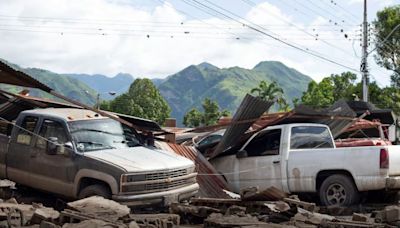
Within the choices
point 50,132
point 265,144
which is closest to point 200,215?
point 50,132

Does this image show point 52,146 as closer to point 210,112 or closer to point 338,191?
point 338,191

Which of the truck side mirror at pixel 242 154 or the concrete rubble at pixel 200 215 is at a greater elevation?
the truck side mirror at pixel 242 154

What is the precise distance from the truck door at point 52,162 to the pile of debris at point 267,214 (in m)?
1.96

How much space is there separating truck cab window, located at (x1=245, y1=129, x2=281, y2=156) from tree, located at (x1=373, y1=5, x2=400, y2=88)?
1413 inches

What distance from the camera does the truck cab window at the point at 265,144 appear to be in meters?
12.1

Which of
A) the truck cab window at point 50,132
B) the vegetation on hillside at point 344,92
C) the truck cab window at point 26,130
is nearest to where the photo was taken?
the truck cab window at point 50,132

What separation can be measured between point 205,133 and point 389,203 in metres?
5.33

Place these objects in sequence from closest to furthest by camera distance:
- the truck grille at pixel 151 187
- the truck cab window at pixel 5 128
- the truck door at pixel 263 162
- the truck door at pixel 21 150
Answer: the truck grille at pixel 151 187 → the truck door at pixel 21 150 → the truck cab window at pixel 5 128 → the truck door at pixel 263 162

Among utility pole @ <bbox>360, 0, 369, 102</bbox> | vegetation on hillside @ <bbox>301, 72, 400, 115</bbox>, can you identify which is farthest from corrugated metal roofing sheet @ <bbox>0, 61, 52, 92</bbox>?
vegetation on hillside @ <bbox>301, 72, 400, 115</bbox>

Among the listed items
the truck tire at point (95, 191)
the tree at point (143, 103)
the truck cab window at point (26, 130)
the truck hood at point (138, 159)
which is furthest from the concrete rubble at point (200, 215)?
the tree at point (143, 103)

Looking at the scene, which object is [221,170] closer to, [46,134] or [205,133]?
[205,133]

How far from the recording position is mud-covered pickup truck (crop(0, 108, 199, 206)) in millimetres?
9438

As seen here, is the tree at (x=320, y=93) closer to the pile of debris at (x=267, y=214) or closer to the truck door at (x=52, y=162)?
the pile of debris at (x=267, y=214)

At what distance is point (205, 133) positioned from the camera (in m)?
15.4
